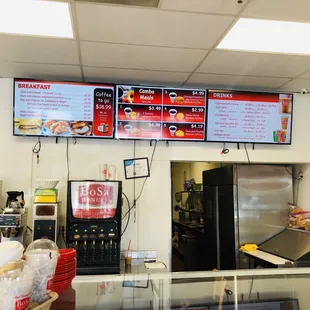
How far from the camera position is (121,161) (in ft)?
12.4

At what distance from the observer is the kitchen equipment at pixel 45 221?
3.00 meters

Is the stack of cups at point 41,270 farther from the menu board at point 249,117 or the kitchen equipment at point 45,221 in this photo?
the menu board at point 249,117

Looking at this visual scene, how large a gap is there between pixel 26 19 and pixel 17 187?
5.92ft

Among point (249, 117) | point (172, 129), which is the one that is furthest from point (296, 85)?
point (172, 129)

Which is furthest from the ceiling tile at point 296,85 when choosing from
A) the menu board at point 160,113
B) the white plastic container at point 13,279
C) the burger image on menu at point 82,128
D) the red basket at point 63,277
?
the white plastic container at point 13,279

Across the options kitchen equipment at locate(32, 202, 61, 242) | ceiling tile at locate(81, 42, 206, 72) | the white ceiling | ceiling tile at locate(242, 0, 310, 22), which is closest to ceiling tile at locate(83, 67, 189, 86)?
the white ceiling

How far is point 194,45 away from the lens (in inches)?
110

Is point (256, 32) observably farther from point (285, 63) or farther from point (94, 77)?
point (94, 77)

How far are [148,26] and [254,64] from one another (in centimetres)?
120

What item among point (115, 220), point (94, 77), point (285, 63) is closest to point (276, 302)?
point (115, 220)

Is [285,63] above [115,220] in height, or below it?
above

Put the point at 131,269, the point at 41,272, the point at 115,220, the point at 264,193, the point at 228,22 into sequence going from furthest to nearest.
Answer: the point at 264,193, the point at 131,269, the point at 115,220, the point at 228,22, the point at 41,272

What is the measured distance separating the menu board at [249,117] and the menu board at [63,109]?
1.14 m

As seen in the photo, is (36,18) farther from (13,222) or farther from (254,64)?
(254,64)
